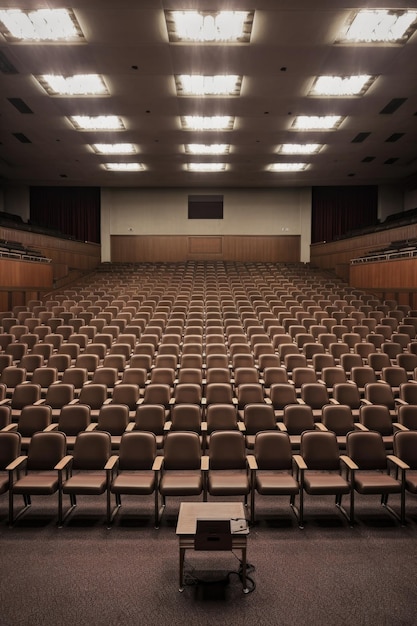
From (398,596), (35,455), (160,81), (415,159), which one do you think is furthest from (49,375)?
(415,159)

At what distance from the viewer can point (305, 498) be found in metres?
3.88

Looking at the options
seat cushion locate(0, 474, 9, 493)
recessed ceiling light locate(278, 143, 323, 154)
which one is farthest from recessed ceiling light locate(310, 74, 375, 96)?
seat cushion locate(0, 474, 9, 493)

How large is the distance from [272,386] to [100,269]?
467 inches

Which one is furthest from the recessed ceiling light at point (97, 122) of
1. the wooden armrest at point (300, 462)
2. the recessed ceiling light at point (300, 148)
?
the wooden armrest at point (300, 462)

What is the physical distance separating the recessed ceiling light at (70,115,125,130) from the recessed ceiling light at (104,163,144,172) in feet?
9.95

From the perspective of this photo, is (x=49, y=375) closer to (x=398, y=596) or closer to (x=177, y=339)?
(x=177, y=339)

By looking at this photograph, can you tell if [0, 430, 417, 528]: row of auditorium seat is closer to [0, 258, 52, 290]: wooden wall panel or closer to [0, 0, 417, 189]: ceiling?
[0, 0, 417, 189]: ceiling

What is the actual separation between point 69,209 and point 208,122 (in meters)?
8.60

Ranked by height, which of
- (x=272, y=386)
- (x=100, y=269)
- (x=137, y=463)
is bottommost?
(x=137, y=463)

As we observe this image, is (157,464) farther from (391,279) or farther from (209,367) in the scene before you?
(391,279)

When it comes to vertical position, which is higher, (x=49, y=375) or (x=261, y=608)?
(x=49, y=375)

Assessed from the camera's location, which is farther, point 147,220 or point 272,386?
point 147,220

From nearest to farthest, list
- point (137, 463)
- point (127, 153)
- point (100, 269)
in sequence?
point (137, 463) < point (127, 153) < point (100, 269)

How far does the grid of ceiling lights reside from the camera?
→ 661 cm
